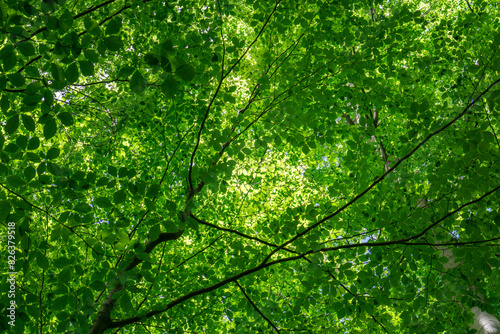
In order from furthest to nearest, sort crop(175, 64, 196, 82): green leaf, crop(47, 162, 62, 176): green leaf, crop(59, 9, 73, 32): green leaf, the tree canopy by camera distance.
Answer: the tree canopy, crop(47, 162, 62, 176): green leaf, crop(59, 9, 73, 32): green leaf, crop(175, 64, 196, 82): green leaf

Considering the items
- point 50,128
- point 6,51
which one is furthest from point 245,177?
point 6,51

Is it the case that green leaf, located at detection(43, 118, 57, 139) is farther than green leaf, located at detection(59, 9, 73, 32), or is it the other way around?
green leaf, located at detection(43, 118, 57, 139)

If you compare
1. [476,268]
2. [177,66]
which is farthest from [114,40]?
[476,268]

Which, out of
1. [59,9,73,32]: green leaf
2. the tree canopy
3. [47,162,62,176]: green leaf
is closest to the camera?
[59,9,73,32]: green leaf

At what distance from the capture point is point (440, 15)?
9680 mm

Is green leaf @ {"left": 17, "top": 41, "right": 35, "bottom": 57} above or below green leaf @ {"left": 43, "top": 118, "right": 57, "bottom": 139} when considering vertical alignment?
above

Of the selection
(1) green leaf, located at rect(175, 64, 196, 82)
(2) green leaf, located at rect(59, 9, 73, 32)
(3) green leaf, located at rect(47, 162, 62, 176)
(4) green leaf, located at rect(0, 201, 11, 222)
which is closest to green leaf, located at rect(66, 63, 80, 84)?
(2) green leaf, located at rect(59, 9, 73, 32)

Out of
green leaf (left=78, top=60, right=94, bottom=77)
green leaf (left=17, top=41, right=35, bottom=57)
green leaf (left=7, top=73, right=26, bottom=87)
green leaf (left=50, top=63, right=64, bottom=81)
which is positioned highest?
green leaf (left=7, top=73, right=26, bottom=87)

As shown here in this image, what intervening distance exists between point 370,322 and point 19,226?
11.0ft

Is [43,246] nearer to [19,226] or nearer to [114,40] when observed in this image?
[19,226]

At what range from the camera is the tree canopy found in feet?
6.85

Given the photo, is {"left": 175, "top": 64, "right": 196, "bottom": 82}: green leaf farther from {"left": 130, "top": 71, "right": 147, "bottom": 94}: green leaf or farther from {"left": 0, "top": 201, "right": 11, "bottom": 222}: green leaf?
{"left": 0, "top": 201, "right": 11, "bottom": 222}: green leaf

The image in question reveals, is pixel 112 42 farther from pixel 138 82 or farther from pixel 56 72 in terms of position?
pixel 56 72

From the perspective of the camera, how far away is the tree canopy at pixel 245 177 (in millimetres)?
2088
